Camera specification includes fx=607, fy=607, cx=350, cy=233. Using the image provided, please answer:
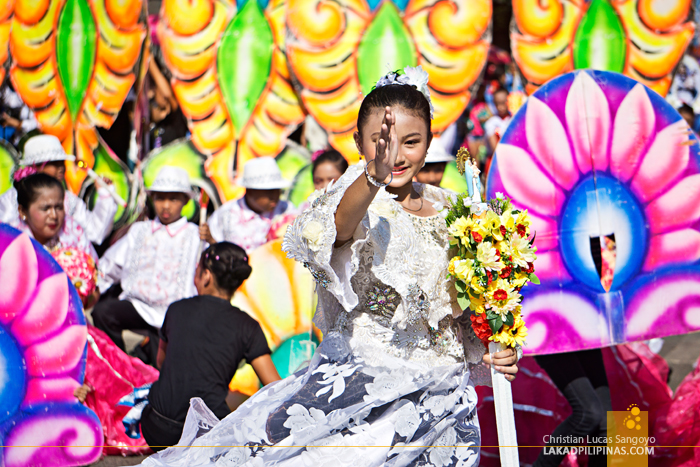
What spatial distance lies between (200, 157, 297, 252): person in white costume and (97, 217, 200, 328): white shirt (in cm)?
23

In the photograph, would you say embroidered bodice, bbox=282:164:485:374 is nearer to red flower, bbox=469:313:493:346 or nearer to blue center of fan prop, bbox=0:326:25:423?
red flower, bbox=469:313:493:346

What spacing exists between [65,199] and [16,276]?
5.98 feet

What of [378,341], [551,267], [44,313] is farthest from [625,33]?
[44,313]

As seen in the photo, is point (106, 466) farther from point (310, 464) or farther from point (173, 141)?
point (173, 141)

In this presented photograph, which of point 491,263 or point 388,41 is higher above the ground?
point 388,41

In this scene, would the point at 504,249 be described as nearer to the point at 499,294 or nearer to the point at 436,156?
the point at 499,294

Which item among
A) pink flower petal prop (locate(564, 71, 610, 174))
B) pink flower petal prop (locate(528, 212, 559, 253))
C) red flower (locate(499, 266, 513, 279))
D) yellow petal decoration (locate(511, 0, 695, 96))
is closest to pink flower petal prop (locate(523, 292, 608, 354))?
pink flower petal prop (locate(528, 212, 559, 253))

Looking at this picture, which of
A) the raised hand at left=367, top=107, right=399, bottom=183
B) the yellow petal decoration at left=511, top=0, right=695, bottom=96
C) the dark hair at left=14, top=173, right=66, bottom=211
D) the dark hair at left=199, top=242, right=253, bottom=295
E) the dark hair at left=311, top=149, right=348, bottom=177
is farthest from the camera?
the dark hair at left=311, top=149, right=348, bottom=177

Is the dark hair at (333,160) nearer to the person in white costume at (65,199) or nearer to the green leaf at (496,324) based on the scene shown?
the person in white costume at (65,199)

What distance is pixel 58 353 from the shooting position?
2707 millimetres

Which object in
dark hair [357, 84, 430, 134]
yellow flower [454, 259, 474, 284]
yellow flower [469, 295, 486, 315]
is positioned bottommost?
yellow flower [469, 295, 486, 315]

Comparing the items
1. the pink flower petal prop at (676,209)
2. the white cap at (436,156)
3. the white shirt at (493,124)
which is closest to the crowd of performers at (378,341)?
the pink flower petal prop at (676,209)

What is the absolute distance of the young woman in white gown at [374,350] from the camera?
1616 mm

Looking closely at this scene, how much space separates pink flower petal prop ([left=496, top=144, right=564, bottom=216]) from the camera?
2.82 m
